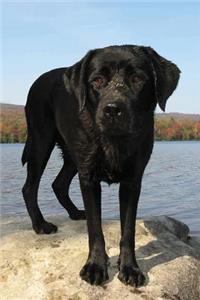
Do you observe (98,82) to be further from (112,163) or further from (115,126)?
(112,163)

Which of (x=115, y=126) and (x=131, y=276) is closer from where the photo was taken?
(x=115, y=126)

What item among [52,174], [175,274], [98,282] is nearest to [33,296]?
[98,282]

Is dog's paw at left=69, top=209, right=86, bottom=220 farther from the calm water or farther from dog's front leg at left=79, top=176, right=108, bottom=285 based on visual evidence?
the calm water

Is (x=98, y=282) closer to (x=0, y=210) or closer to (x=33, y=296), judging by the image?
(x=33, y=296)

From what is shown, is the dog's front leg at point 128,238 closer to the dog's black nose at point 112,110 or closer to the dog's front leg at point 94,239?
the dog's front leg at point 94,239

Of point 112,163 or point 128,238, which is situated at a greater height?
point 112,163

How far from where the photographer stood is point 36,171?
19.2 ft

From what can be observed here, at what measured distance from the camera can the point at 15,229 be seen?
232 inches

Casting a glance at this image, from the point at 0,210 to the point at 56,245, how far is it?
20.0 ft

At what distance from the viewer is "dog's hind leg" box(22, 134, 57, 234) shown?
5742 millimetres

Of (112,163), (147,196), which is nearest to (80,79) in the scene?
(112,163)

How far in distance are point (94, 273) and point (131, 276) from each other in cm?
30

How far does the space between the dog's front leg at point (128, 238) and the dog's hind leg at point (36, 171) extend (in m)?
1.12

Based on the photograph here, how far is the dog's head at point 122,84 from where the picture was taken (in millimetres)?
4266
